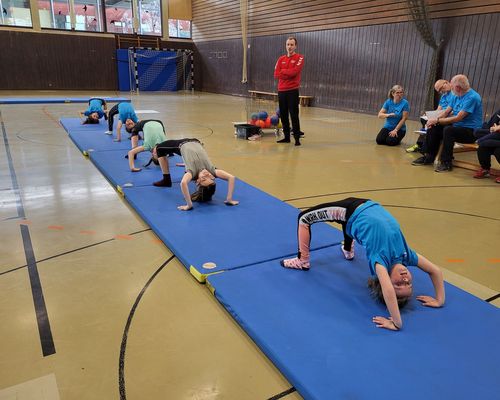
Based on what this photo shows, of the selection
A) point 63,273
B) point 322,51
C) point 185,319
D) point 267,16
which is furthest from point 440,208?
point 267,16

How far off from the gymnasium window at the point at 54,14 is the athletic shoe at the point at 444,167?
16.1 metres

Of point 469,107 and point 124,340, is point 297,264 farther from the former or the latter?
point 469,107

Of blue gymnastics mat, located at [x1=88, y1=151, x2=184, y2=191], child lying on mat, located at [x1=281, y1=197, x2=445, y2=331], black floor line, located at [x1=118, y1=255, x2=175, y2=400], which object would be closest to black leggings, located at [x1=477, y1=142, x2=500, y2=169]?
child lying on mat, located at [x1=281, y1=197, x2=445, y2=331]

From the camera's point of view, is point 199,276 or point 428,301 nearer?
point 428,301

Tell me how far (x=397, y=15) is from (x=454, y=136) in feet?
20.0

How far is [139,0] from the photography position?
679 inches

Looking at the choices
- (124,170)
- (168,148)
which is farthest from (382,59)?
(168,148)

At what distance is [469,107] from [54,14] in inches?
646

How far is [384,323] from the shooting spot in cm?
187

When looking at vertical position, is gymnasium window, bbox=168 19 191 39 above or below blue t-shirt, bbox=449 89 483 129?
above

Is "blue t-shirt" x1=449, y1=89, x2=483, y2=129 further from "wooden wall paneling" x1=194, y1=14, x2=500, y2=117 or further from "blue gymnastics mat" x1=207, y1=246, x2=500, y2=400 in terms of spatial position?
"wooden wall paneling" x1=194, y1=14, x2=500, y2=117

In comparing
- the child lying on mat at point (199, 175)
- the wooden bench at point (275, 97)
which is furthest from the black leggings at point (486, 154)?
the wooden bench at point (275, 97)

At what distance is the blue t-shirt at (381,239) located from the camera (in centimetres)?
189

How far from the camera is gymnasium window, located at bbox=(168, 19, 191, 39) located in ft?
61.2
